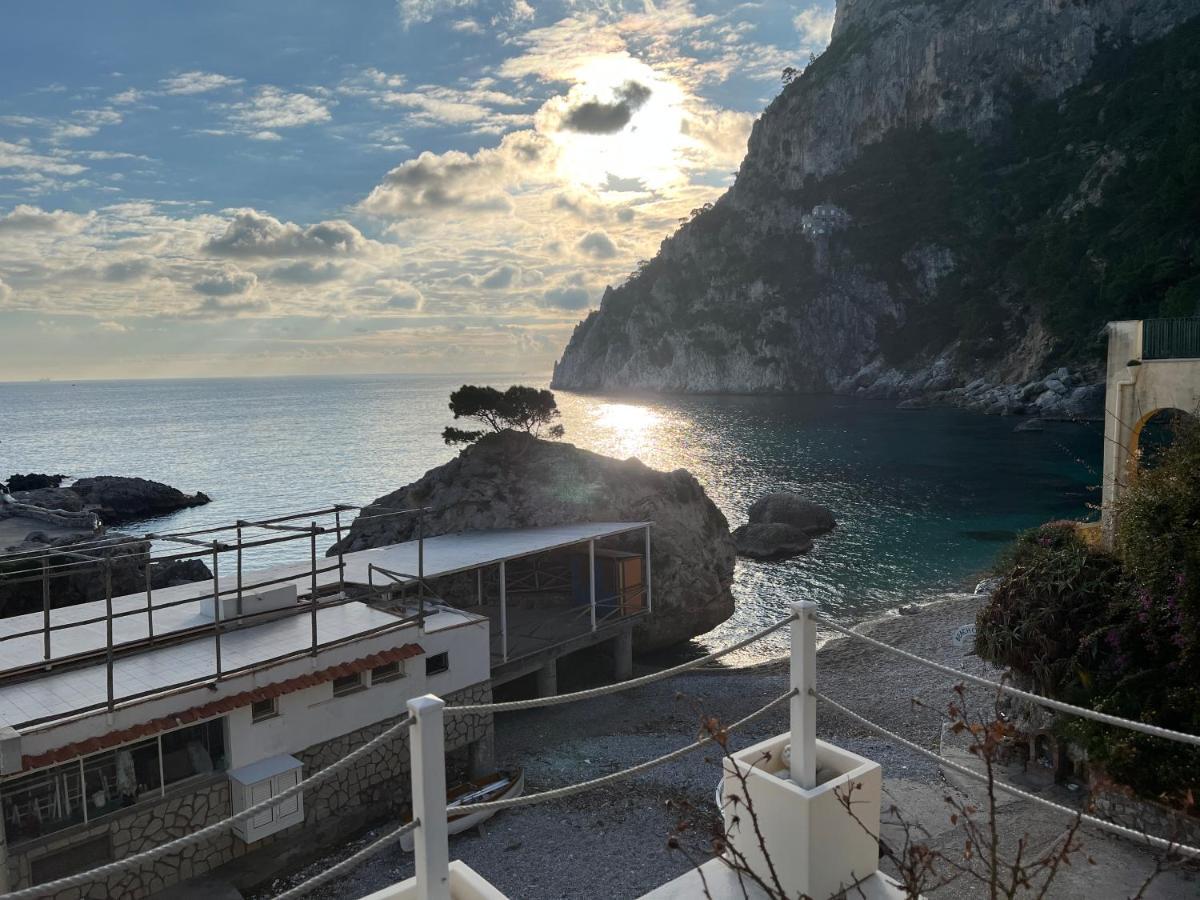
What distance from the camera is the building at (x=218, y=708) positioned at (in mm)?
12289

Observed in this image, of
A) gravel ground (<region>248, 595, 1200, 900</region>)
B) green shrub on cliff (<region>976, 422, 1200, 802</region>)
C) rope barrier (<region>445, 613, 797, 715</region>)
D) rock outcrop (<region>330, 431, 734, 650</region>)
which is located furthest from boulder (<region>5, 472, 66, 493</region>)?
rope barrier (<region>445, 613, 797, 715</region>)

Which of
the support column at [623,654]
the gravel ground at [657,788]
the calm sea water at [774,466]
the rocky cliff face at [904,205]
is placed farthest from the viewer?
the rocky cliff face at [904,205]

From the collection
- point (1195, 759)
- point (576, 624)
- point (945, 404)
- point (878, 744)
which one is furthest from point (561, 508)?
point (945, 404)

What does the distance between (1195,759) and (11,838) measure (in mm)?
15619

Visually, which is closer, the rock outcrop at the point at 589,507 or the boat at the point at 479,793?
the boat at the point at 479,793

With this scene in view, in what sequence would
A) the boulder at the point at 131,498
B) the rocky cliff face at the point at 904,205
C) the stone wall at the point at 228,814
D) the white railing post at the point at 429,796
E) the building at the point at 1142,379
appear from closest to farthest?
the white railing post at the point at 429,796
the stone wall at the point at 228,814
the building at the point at 1142,379
the boulder at the point at 131,498
the rocky cliff face at the point at 904,205

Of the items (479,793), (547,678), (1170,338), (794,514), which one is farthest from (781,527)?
(479,793)

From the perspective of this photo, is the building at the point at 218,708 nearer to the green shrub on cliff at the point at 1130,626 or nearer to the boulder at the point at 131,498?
the green shrub on cliff at the point at 1130,626

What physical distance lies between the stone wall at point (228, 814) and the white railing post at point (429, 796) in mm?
Answer: 11936

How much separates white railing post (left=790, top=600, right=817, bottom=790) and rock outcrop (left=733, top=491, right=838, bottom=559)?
37.2 metres

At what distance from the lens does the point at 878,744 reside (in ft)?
59.4

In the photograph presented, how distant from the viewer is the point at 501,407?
4231 cm

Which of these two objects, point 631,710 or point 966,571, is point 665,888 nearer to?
point 631,710

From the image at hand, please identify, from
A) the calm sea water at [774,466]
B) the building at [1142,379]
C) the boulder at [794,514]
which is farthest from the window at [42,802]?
the boulder at [794,514]
